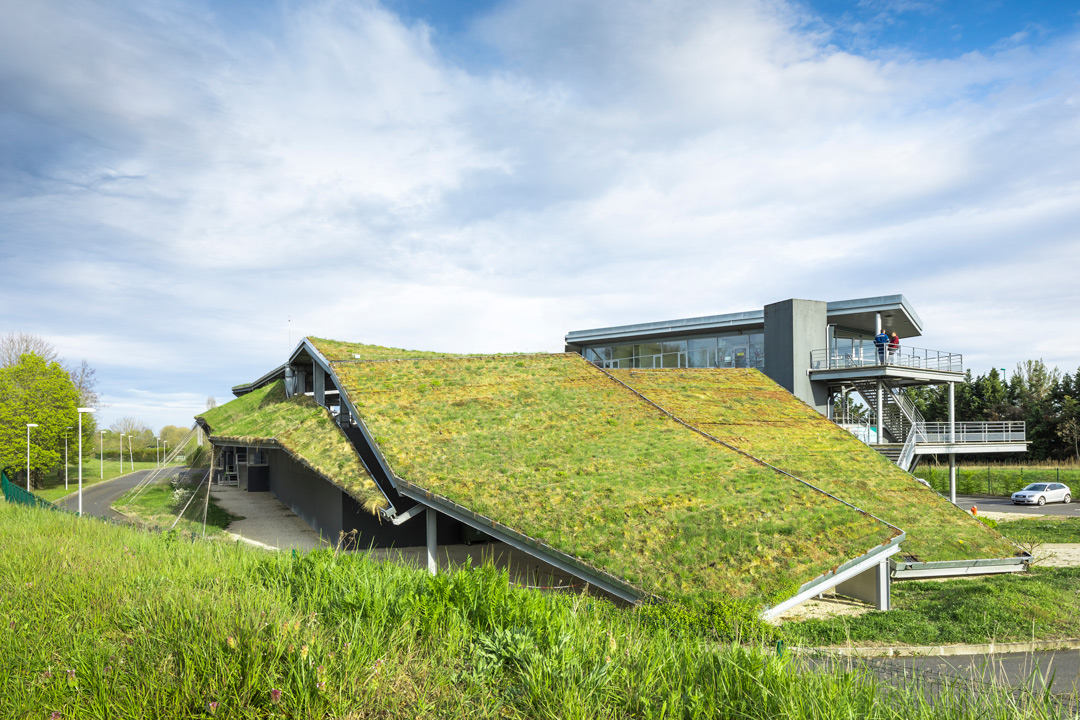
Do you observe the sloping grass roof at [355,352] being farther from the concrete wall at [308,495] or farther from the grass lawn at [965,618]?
the grass lawn at [965,618]

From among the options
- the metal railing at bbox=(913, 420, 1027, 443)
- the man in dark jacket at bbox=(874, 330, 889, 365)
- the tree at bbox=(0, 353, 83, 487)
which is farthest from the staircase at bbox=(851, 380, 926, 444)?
the tree at bbox=(0, 353, 83, 487)

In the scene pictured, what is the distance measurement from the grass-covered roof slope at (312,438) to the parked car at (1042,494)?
4103 cm

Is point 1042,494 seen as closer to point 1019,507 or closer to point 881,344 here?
point 1019,507

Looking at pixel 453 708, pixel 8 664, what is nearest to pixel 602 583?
pixel 453 708

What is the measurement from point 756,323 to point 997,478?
27459mm

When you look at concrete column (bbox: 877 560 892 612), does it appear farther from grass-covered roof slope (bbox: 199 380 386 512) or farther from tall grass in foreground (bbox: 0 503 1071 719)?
grass-covered roof slope (bbox: 199 380 386 512)

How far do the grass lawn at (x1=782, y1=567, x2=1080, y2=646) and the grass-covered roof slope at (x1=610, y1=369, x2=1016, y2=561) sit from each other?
1.79 meters

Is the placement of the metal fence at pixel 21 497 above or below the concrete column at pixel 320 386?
below

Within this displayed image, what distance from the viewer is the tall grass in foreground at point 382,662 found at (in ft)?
15.0

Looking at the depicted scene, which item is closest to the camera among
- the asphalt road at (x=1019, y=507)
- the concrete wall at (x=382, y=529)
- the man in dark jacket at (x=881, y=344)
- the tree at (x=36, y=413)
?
the concrete wall at (x=382, y=529)

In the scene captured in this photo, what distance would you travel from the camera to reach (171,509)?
2984 centimetres

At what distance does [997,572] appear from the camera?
18406mm

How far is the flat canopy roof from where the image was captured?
105 feet

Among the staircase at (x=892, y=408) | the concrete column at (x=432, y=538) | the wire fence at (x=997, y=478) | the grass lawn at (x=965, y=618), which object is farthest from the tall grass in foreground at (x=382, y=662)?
the wire fence at (x=997, y=478)
